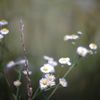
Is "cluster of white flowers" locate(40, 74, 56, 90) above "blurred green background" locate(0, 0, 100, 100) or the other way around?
the other way around

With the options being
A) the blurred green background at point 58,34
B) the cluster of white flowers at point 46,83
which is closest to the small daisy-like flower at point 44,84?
the cluster of white flowers at point 46,83

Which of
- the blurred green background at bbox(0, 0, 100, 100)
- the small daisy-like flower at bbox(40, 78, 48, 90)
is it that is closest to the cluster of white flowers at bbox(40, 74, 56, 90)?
the small daisy-like flower at bbox(40, 78, 48, 90)

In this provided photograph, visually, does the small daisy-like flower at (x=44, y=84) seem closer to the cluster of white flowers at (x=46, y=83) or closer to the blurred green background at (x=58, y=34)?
the cluster of white flowers at (x=46, y=83)

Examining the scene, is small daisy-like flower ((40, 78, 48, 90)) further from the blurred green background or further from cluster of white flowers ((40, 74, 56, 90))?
the blurred green background

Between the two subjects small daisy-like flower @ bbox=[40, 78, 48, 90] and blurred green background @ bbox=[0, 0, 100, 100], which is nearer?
small daisy-like flower @ bbox=[40, 78, 48, 90]

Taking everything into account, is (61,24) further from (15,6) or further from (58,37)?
(15,6)

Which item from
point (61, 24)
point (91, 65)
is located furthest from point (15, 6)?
point (91, 65)

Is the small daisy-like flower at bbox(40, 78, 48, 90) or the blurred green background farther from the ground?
the blurred green background

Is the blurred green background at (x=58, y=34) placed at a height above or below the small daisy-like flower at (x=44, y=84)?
above
